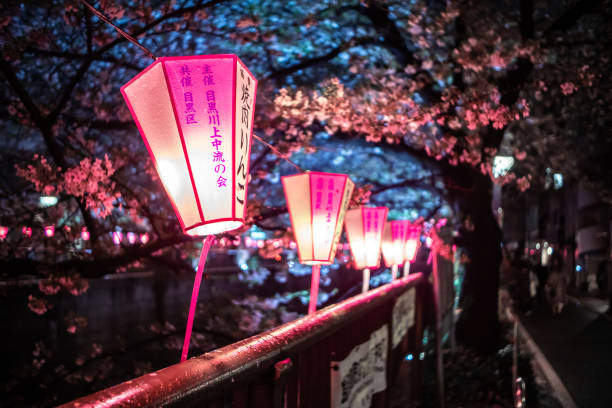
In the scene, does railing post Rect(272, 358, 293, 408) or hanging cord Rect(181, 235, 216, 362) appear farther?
hanging cord Rect(181, 235, 216, 362)

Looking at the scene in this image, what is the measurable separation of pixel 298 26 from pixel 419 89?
3.39 meters

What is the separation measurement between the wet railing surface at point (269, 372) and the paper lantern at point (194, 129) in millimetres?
1118

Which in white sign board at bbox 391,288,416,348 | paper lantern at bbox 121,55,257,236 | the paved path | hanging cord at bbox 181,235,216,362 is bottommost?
the paved path

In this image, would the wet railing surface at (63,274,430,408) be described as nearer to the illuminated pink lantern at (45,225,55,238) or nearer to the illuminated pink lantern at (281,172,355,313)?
the illuminated pink lantern at (281,172,355,313)

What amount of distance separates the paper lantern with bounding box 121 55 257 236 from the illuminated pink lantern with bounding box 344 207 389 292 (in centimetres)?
593

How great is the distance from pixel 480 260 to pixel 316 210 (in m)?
8.49

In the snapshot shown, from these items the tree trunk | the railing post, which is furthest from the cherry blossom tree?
the railing post

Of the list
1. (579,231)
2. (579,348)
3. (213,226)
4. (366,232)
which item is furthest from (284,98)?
(579,231)

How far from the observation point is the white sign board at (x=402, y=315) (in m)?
7.13

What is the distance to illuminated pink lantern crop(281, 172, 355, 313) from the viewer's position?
7.03 meters

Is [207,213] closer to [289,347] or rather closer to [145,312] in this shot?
[289,347]

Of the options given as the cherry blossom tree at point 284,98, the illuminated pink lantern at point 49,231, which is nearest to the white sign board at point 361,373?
the cherry blossom tree at point 284,98

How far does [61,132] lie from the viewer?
10.5 m

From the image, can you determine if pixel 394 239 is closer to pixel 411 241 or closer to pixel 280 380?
pixel 411 241
